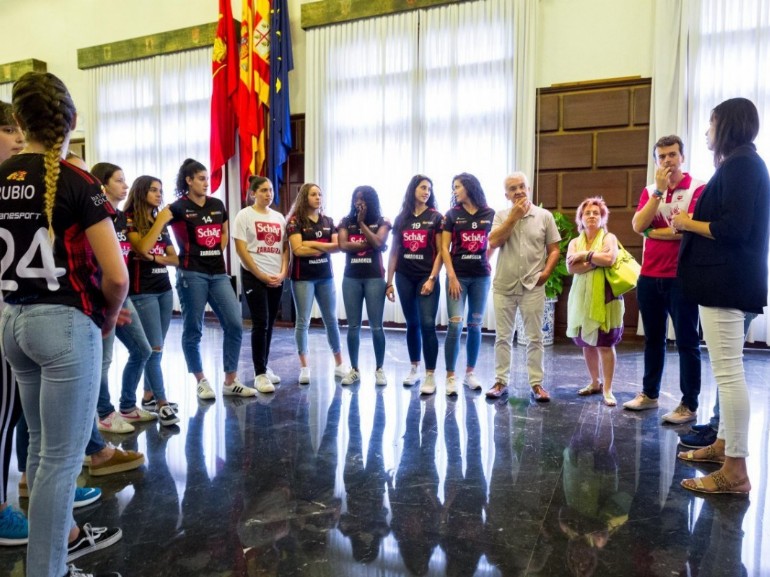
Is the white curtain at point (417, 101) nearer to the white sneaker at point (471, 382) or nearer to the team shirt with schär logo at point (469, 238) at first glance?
the white sneaker at point (471, 382)

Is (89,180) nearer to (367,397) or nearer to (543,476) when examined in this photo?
(543,476)

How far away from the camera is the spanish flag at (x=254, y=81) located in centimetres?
648

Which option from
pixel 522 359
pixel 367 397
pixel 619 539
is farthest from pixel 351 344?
pixel 619 539

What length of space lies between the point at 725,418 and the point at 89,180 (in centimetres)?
227

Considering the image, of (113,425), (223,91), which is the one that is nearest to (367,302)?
(113,425)

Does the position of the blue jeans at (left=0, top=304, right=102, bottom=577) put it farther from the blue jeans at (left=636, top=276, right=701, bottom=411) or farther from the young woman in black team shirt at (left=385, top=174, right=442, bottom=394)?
the blue jeans at (left=636, top=276, right=701, bottom=411)

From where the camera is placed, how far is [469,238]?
3482 millimetres

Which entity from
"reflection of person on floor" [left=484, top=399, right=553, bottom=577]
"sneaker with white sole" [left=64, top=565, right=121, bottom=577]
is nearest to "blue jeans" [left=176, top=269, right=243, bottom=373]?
"reflection of person on floor" [left=484, top=399, right=553, bottom=577]

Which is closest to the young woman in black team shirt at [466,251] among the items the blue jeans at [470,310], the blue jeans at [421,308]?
the blue jeans at [470,310]

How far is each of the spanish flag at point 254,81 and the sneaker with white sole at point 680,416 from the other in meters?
5.07

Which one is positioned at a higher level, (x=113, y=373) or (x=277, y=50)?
(x=277, y=50)

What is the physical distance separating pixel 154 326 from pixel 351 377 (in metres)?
1.35

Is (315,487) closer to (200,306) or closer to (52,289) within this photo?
(52,289)

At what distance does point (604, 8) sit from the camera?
530 centimetres
